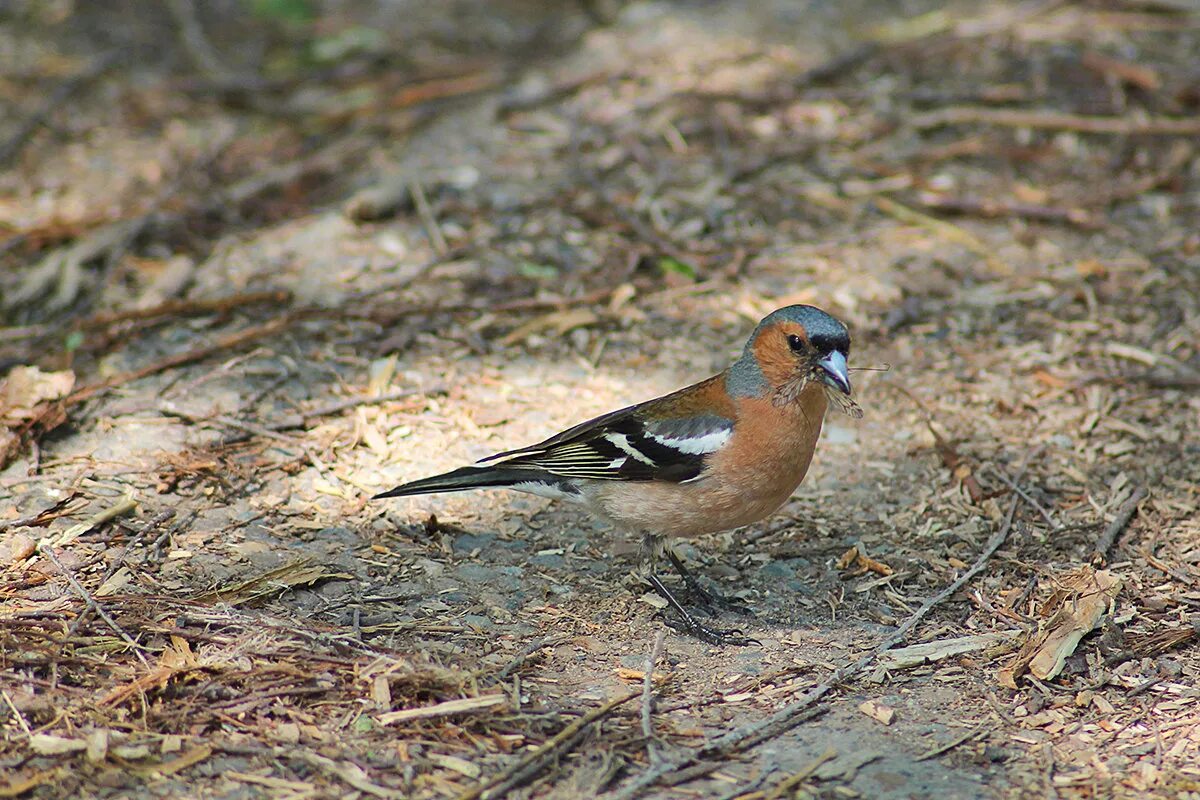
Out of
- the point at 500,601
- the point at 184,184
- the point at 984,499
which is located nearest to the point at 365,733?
the point at 500,601

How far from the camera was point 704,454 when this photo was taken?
4.58m

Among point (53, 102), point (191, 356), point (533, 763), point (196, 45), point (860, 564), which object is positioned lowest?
point (860, 564)

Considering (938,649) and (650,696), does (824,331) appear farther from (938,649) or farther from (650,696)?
(650,696)

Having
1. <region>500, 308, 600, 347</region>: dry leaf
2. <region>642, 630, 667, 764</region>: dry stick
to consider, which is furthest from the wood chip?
<region>500, 308, 600, 347</region>: dry leaf

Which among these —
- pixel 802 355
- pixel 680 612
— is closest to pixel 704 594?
pixel 680 612

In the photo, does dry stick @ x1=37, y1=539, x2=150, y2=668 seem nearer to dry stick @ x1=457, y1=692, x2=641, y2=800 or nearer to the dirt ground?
the dirt ground

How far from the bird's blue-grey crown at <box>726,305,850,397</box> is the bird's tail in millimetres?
869

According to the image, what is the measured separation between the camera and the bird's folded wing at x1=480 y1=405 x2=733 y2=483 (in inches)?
181

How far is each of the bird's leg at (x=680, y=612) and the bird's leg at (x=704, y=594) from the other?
43mm

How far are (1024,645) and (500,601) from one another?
1911 mm

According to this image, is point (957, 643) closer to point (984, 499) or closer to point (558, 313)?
point (984, 499)

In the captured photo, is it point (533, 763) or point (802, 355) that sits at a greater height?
point (802, 355)

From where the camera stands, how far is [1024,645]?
433 cm

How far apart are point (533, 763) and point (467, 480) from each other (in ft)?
4.51
